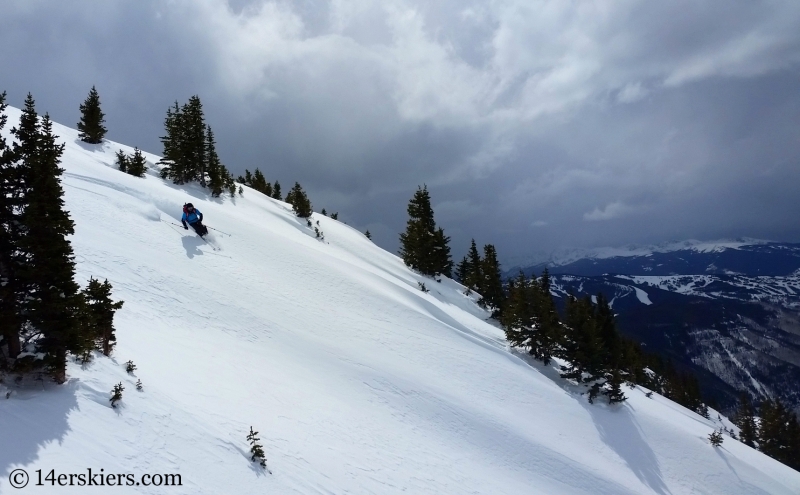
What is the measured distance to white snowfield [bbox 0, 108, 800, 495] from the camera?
859cm

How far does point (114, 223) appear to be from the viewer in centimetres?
1948

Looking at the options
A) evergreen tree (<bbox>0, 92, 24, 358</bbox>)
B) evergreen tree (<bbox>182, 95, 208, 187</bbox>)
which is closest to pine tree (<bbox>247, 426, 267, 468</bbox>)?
evergreen tree (<bbox>0, 92, 24, 358</bbox>)

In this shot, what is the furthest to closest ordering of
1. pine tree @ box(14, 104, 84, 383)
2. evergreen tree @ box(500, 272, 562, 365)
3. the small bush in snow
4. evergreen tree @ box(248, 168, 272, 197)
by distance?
evergreen tree @ box(248, 168, 272, 197) → evergreen tree @ box(500, 272, 562, 365) → the small bush in snow → pine tree @ box(14, 104, 84, 383)

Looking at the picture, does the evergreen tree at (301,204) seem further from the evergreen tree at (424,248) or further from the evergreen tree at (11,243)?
the evergreen tree at (11,243)

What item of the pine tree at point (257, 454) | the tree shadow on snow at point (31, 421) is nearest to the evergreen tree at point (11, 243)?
the tree shadow on snow at point (31, 421)

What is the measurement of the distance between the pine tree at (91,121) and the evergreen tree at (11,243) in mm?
34884

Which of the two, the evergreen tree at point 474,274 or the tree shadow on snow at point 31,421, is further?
the evergreen tree at point 474,274

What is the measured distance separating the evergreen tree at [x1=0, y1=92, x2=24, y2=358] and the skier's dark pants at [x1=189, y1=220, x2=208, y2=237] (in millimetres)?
14404

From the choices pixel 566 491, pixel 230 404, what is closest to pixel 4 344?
pixel 230 404

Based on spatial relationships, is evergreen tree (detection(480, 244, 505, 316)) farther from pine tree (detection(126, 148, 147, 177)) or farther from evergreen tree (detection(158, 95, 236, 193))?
pine tree (detection(126, 148, 147, 177))

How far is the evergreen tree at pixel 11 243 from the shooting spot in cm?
787

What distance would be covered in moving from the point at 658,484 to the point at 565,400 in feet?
21.1

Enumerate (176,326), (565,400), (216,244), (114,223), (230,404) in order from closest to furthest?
(230,404) → (176,326) → (114,223) → (216,244) → (565,400)

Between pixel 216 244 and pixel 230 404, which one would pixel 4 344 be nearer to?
pixel 230 404
